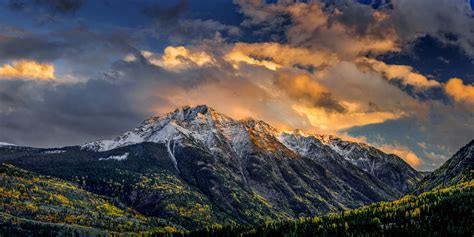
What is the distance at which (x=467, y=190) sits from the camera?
631 feet

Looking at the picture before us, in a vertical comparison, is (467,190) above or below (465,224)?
above

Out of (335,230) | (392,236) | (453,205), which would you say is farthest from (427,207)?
(335,230)

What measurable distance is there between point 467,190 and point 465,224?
41.6 m

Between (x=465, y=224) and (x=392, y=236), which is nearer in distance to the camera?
(x=465, y=224)

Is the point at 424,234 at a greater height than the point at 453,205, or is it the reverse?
the point at 453,205

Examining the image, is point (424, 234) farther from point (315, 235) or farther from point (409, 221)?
point (315, 235)

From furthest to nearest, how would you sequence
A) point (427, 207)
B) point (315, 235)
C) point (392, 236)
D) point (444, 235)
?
point (315, 235) → point (427, 207) → point (392, 236) → point (444, 235)

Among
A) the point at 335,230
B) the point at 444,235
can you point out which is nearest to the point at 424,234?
the point at 444,235

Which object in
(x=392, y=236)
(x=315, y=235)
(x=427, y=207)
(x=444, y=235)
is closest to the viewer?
(x=444, y=235)

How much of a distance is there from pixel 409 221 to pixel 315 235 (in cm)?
4122

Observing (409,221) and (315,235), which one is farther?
(315,235)

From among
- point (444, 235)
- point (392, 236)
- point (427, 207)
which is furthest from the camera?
point (427, 207)

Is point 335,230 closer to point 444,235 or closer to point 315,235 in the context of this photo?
point 315,235

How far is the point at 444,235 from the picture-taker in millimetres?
153375
